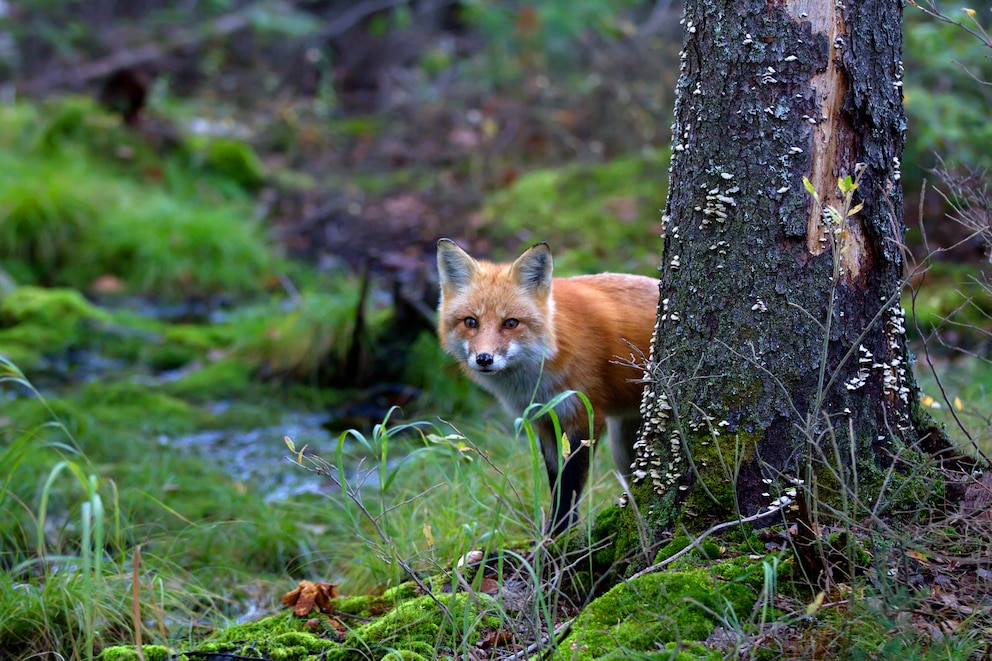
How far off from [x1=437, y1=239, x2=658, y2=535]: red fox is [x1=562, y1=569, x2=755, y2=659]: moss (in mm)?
1072

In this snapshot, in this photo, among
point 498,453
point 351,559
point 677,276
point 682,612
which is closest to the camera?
point 682,612

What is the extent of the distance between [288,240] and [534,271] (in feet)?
24.8

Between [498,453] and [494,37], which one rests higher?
[494,37]

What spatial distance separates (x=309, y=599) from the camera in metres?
3.49

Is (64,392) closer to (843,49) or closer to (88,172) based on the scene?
(88,172)

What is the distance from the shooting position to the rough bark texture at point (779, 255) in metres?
2.96

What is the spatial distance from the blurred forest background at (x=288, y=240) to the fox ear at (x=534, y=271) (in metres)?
0.86

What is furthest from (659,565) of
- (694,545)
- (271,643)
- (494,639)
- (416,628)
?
(271,643)

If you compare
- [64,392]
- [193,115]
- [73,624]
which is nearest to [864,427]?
[73,624]

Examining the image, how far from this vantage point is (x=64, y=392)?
7.20 m

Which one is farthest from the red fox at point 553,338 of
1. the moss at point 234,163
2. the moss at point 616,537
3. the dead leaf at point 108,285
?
the moss at point 234,163

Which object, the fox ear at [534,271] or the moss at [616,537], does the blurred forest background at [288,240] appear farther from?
the fox ear at [534,271]

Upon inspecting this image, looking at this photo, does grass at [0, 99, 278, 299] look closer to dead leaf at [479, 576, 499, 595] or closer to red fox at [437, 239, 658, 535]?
red fox at [437, 239, 658, 535]

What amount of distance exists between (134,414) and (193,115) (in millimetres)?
9163
